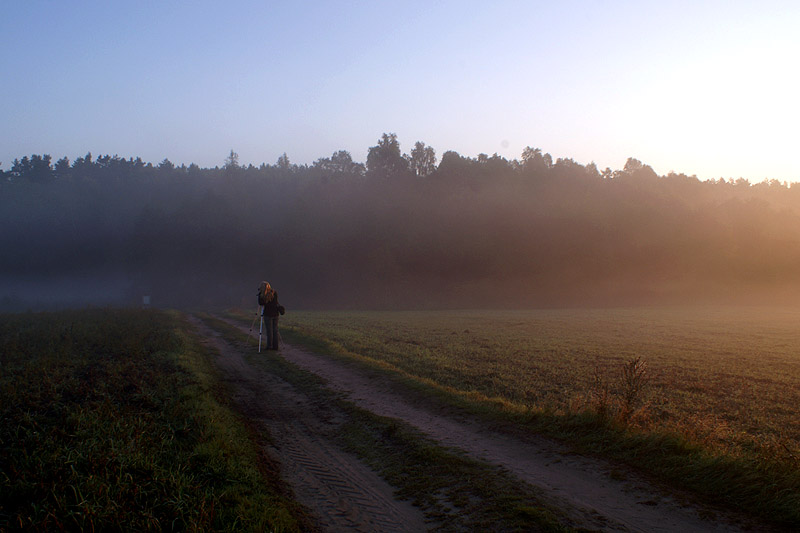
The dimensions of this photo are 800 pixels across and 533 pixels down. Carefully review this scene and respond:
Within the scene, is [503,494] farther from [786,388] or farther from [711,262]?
[711,262]

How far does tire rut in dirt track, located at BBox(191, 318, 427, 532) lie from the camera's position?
5246 millimetres

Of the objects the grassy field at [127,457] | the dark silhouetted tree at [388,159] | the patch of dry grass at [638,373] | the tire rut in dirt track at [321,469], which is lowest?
the patch of dry grass at [638,373]

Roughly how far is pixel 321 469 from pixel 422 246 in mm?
74590

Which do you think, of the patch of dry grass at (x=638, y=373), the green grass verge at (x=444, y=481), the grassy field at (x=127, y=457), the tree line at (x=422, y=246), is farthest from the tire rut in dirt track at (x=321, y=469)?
the tree line at (x=422, y=246)

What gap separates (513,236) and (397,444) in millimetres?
79617

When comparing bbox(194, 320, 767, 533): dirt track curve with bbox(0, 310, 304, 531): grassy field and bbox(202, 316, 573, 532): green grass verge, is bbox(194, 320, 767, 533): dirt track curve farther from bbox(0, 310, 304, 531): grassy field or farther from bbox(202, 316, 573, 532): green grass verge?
bbox(0, 310, 304, 531): grassy field

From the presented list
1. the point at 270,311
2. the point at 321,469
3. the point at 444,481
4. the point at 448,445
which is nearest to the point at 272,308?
the point at 270,311

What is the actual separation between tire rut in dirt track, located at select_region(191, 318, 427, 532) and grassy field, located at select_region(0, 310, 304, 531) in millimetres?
394

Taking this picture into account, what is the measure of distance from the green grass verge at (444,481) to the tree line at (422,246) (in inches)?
2379

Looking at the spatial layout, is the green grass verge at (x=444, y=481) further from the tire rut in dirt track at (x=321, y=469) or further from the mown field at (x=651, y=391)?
the mown field at (x=651, y=391)

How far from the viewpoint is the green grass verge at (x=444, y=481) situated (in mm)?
4930

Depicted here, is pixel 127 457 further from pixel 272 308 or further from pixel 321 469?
pixel 272 308

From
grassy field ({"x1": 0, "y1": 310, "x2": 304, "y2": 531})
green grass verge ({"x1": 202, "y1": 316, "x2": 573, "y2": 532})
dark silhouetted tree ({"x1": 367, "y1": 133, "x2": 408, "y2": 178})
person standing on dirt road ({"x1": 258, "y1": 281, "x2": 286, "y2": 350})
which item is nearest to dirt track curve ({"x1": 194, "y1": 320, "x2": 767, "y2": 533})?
green grass verge ({"x1": 202, "y1": 316, "x2": 573, "y2": 532})

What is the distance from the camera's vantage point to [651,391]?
13.0 meters
